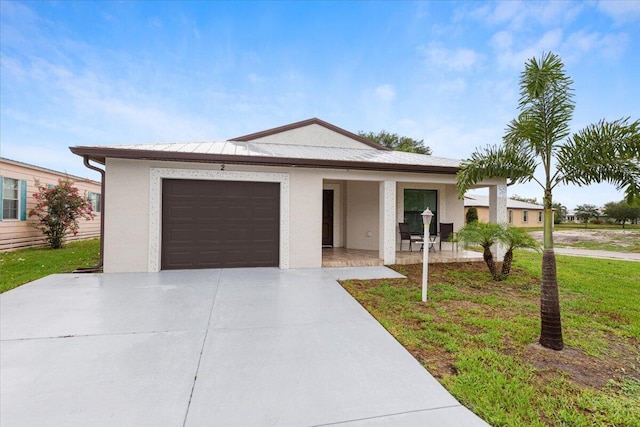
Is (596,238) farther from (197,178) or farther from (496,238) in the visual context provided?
(197,178)

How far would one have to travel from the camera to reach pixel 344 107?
19000 millimetres

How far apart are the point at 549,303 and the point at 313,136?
1118 cm

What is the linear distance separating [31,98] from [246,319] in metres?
16.0

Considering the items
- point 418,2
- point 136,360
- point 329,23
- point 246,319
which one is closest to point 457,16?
point 418,2

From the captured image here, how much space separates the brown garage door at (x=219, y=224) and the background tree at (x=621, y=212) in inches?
1848

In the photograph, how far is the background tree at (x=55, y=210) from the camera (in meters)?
11.8

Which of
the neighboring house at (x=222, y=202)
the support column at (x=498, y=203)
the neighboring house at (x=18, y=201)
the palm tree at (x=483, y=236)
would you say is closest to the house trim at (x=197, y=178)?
the neighboring house at (x=222, y=202)

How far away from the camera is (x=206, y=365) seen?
2924 mm

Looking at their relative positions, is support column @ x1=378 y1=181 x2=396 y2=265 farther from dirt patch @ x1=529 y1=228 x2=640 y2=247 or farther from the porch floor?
dirt patch @ x1=529 y1=228 x2=640 y2=247

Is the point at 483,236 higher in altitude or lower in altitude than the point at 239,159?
lower

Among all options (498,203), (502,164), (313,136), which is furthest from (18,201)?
(498,203)

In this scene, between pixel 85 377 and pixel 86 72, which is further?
pixel 86 72

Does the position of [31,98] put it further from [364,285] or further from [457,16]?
[457,16]

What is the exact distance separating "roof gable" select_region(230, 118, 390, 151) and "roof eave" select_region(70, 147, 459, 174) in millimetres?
4843
